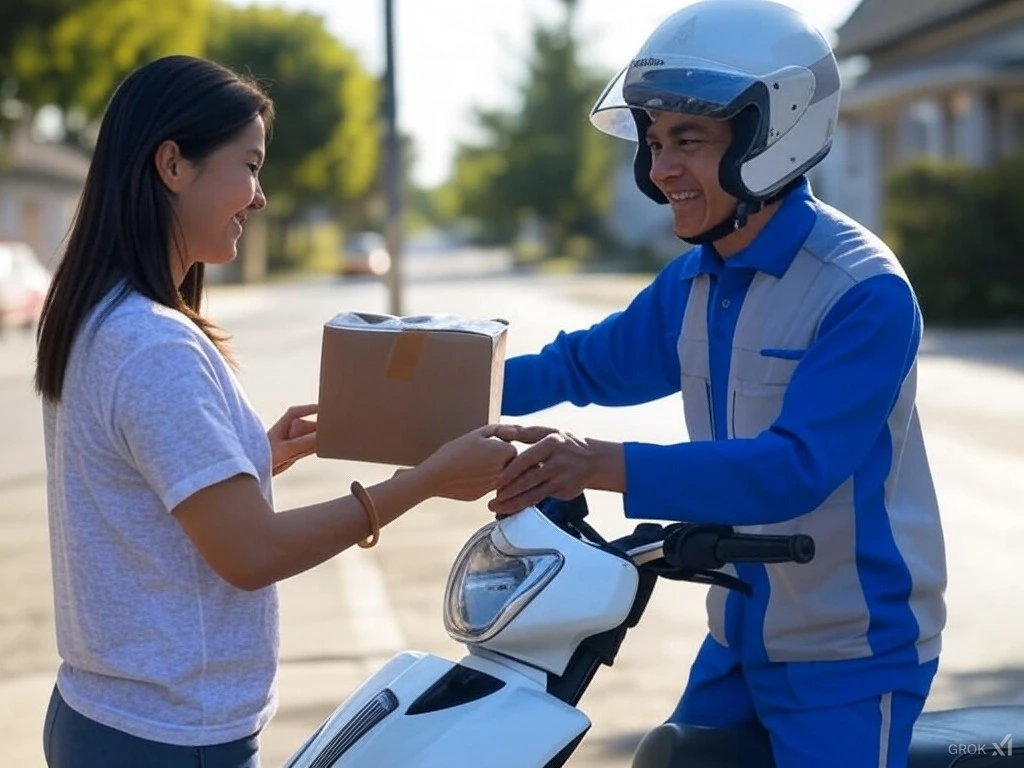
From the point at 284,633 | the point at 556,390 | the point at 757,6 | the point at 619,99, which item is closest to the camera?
→ the point at 757,6

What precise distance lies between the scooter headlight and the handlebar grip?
9.5 inches

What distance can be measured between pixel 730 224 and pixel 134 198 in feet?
3.16

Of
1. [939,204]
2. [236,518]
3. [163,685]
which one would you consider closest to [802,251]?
[236,518]

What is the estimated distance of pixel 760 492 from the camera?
8.19 ft

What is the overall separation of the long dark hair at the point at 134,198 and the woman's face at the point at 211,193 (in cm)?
1

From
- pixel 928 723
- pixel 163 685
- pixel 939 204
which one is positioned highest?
pixel 163 685

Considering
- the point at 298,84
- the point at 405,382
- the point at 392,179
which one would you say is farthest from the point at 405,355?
the point at 298,84

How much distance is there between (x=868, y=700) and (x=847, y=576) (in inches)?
7.4

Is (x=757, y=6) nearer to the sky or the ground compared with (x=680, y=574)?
nearer to the sky

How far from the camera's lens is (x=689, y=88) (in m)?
2.71

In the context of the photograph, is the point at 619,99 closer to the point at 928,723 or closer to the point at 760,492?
the point at 760,492

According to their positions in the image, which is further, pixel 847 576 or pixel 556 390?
pixel 556 390

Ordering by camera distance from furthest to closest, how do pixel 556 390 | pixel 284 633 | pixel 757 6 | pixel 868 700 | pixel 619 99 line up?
1. pixel 284 633
2. pixel 556 390
3. pixel 619 99
4. pixel 757 6
5. pixel 868 700

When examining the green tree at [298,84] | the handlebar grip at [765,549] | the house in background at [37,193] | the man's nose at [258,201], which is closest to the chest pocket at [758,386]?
the handlebar grip at [765,549]
